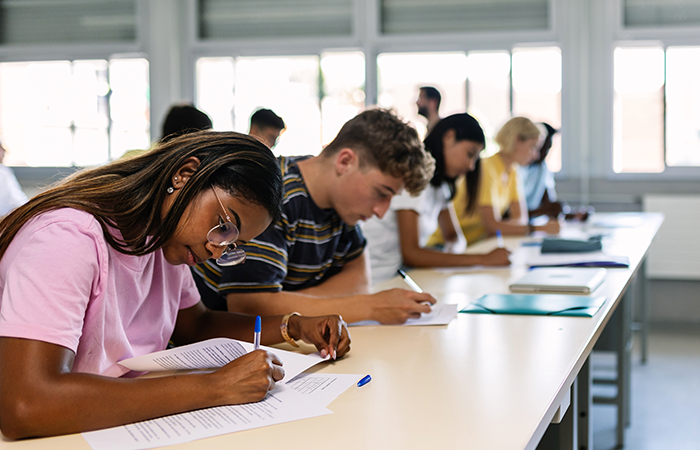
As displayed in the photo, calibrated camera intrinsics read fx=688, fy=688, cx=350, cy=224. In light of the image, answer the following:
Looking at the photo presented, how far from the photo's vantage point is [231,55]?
5.39 meters

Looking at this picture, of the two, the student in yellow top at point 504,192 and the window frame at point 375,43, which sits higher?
the window frame at point 375,43

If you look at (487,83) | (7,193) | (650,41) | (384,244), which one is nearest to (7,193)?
(7,193)

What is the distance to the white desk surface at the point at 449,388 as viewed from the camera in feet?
2.91

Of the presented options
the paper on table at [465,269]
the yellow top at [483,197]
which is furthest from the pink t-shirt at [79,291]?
the yellow top at [483,197]

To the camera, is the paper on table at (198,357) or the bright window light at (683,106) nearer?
the paper on table at (198,357)

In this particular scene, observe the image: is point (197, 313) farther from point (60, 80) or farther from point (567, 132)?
point (60, 80)

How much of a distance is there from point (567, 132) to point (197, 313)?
162 inches

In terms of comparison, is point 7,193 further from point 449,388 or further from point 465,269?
point 449,388

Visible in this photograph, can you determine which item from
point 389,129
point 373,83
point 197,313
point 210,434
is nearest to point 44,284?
point 210,434

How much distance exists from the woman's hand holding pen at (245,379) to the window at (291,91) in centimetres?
428

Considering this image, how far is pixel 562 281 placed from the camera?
2020mm

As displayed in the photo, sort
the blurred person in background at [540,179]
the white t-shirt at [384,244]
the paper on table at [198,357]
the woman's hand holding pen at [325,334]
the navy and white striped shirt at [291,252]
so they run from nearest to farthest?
the paper on table at [198,357], the woman's hand holding pen at [325,334], the navy and white striped shirt at [291,252], the white t-shirt at [384,244], the blurred person in background at [540,179]

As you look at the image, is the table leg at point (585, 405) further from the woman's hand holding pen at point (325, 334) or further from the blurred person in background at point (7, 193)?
the blurred person in background at point (7, 193)

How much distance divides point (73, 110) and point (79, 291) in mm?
5174
